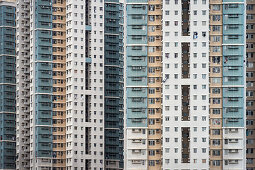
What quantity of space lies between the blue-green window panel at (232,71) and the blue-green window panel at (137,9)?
1604cm

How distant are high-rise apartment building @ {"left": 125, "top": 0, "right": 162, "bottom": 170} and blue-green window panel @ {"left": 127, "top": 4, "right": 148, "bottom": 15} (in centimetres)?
151

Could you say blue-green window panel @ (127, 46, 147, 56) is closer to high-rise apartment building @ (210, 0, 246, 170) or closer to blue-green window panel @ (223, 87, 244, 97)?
high-rise apartment building @ (210, 0, 246, 170)

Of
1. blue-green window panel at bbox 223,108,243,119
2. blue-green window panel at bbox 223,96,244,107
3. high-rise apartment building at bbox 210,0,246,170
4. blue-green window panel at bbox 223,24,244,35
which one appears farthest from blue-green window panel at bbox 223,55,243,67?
blue-green window panel at bbox 223,108,243,119

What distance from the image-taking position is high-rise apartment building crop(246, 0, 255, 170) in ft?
603

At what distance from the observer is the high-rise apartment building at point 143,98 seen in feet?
569

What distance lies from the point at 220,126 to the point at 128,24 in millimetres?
22279

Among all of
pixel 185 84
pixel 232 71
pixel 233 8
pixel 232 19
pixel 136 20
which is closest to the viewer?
pixel 185 84

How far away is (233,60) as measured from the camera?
6821 inches

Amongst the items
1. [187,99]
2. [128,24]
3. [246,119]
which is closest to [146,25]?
[128,24]

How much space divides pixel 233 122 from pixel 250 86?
15743 millimetres

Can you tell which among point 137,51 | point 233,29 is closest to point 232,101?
point 233,29

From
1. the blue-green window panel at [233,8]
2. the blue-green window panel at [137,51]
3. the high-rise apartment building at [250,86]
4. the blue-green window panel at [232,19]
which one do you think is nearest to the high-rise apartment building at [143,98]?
the blue-green window panel at [137,51]

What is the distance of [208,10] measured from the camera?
173 metres

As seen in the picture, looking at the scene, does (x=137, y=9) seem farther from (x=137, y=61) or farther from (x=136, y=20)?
(x=137, y=61)
